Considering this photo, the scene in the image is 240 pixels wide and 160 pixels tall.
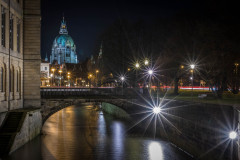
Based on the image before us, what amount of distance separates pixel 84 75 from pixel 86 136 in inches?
3115

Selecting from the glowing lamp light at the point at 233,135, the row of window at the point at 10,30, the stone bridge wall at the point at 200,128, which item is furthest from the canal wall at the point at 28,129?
the glowing lamp light at the point at 233,135

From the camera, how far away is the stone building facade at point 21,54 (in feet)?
84.3

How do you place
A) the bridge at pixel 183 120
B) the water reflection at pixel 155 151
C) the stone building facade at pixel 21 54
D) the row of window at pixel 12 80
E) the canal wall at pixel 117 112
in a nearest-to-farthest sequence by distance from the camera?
1. the bridge at pixel 183 120
2. the water reflection at pixel 155 151
3. the row of window at pixel 12 80
4. the stone building facade at pixel 21 54
5. the canal wall at pixel 117 112

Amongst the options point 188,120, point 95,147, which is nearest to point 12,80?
point 95,147

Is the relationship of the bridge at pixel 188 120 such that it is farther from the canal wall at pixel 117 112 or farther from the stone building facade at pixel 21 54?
the canal wall at pixel 117 112

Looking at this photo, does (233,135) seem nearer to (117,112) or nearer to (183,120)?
(183,120)

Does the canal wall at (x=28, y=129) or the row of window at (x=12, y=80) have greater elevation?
the row of window at (x=12, y=80)

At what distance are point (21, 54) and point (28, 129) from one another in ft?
24.8

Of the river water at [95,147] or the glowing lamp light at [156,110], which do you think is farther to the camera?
the glowing lamp light at [156,110]

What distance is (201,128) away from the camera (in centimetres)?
2109

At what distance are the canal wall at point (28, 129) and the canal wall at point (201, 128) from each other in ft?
40.0

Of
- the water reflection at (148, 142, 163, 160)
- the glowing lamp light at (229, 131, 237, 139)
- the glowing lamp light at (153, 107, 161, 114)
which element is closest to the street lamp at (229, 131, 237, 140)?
the glowing lamp light at (229, 131, 237, 139)

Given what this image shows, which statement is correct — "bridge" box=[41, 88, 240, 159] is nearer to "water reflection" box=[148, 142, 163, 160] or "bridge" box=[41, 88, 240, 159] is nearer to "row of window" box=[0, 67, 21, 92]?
"water reflection" box=[148, 142, 163, 160]

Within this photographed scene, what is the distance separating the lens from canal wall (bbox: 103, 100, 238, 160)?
58.5 feet
